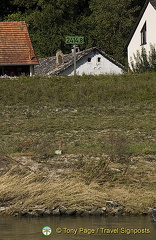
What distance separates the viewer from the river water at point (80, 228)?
13005 millimetres

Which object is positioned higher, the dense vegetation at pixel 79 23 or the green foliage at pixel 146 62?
the dense vegetation at pixel 79 23

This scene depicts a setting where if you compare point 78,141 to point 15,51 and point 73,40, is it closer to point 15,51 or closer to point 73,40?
point 73,40

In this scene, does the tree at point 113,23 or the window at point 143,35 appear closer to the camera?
the window at point 143,35

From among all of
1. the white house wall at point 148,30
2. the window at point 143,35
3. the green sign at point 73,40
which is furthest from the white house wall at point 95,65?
the green sign at point 73,40

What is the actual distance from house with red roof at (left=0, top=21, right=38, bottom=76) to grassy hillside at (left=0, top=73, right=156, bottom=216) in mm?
9673

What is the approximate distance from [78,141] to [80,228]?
9.47 meters

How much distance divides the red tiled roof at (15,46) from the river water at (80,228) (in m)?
30.7

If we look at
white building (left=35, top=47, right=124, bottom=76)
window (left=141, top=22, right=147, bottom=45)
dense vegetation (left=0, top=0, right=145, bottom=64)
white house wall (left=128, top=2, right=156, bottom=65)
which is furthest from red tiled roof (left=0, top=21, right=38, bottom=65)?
dense vegetation (left=0, top=0, right=145, bottom=64)

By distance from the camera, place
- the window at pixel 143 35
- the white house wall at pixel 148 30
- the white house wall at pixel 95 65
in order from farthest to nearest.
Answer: the white house wall at pixel 95 65
the window at pixel 143 35
the white house wall at pixel 148 30

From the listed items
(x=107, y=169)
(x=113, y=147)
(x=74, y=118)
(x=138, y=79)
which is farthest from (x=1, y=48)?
(x=107, y=169)

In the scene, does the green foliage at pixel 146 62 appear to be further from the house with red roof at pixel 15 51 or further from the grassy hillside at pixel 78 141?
the grassy hillside at pixel 78 141

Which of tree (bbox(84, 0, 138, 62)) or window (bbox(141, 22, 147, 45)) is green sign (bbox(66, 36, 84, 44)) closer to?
window (bbox(141, 22, 147, 45))

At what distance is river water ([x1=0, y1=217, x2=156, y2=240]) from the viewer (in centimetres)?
1301

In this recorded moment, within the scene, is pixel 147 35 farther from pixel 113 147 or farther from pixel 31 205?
pixel 31 205
